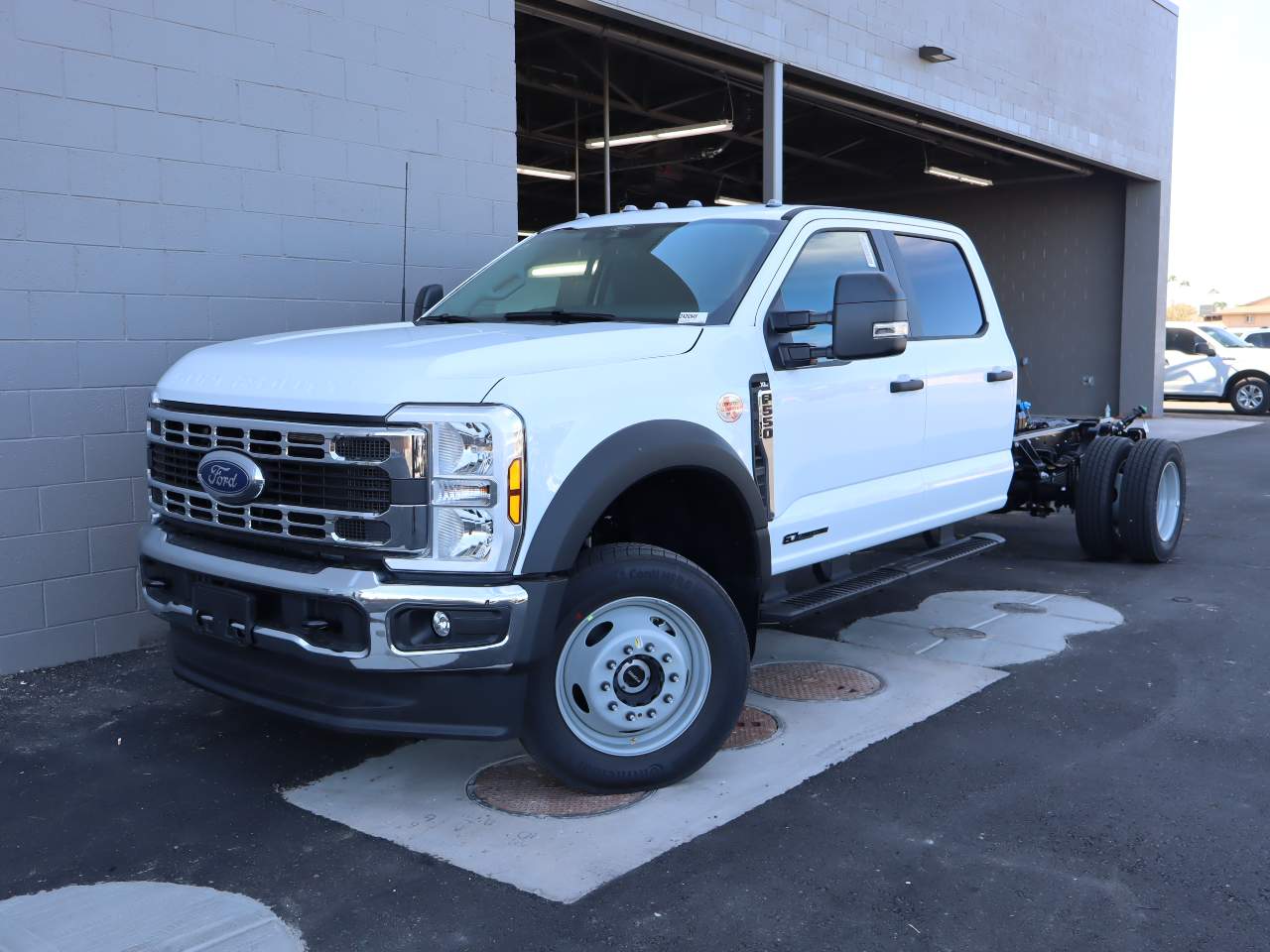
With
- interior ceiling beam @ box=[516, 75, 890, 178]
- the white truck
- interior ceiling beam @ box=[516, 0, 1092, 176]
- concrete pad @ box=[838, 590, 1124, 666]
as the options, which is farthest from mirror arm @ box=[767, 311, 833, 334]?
interior ceiling beam @ box=[516, 75, 890, 178]

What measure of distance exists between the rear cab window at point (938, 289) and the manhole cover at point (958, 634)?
1572 millimetres

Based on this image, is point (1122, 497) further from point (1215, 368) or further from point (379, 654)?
point (1215, 368)

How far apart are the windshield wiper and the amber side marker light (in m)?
1.24

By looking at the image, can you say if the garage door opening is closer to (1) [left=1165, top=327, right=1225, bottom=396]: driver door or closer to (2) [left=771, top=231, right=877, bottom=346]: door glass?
(1) [left=1165, top=327, right=1225, bottom=396]: driver door

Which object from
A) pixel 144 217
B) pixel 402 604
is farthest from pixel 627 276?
pixel 144 217

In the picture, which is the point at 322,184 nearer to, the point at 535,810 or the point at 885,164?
the point at 535,810

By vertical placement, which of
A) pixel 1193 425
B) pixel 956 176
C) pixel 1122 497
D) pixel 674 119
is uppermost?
pixel 674 119

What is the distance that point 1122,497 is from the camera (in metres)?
7.74

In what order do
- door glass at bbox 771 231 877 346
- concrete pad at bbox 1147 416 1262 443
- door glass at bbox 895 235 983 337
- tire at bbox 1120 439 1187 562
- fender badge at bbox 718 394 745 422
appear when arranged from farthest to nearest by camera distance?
concrete pad at bbox 1147 416 1262 443 < tire at bbox 1120 439 1187 562 < door glass at bbox 895 235 983 337 < door glass at bbox 771 231 877 346 < fender badge at bbox 718 394 745 422

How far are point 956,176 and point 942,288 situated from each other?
14.9m

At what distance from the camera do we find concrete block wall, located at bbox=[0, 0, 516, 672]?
5660 mm

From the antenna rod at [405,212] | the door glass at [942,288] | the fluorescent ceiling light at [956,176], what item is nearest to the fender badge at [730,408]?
the door glass at [942,288]

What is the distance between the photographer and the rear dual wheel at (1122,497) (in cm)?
768

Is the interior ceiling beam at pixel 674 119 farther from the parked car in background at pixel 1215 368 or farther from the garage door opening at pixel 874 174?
the parked car in background at pixel 1215 368
